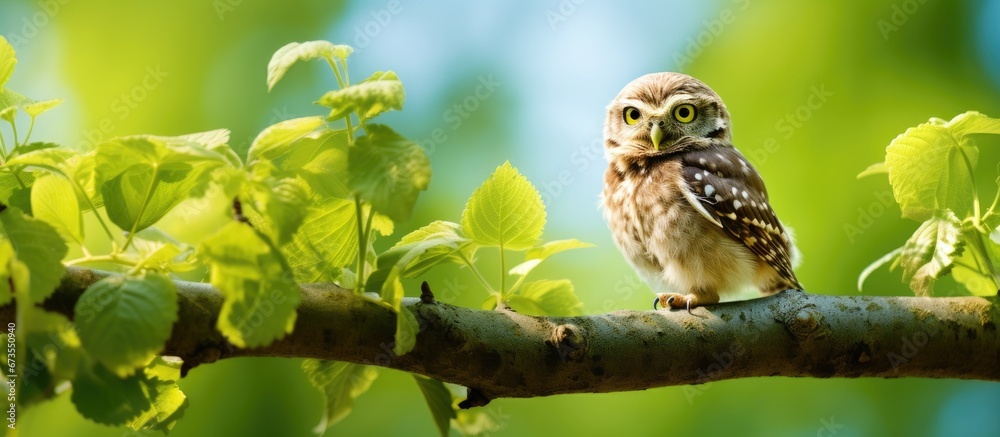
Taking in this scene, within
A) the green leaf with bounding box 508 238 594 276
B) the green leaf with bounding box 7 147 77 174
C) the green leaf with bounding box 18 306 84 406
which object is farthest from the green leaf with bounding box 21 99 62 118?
the green leaf with bounding box 508 238 594 276

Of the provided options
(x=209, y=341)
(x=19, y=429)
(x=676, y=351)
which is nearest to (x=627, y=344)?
(x=676, y=351)

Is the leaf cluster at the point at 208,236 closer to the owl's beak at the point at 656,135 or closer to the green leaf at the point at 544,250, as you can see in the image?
the green leaf at the point at 544,250

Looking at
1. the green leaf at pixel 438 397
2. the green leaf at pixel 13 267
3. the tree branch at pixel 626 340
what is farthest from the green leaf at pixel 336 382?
the green leaf at pixel 13 267

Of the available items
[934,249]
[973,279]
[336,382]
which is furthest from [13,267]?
[973,279]

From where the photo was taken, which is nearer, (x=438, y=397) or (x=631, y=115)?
(x=438, y=397)

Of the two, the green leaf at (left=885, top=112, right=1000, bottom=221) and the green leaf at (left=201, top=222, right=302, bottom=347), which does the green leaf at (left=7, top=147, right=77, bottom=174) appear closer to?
the green leaf at (left=201, top=222, right=302, bottom=347)

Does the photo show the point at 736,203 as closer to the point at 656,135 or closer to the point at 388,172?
the point at 656,135
